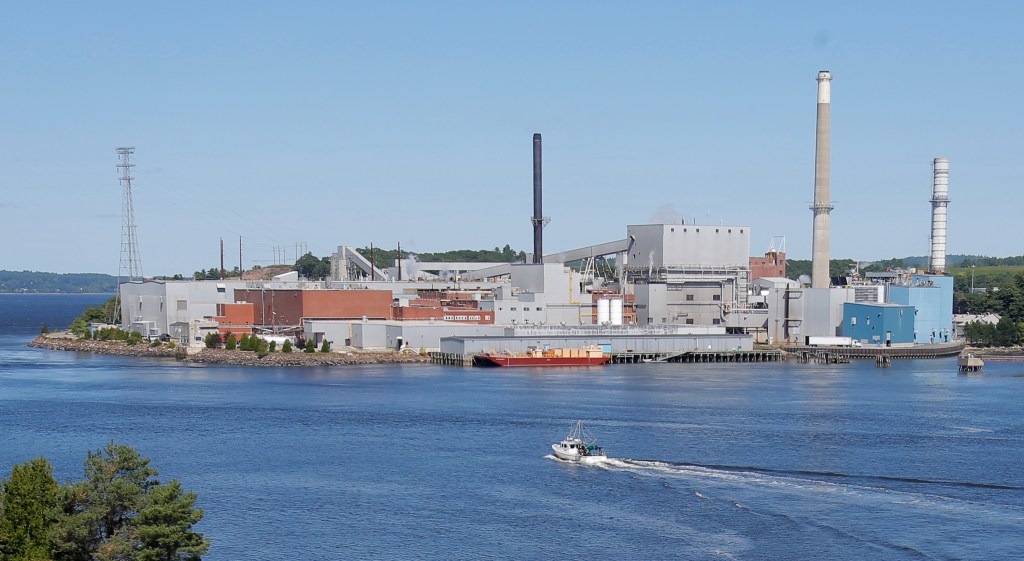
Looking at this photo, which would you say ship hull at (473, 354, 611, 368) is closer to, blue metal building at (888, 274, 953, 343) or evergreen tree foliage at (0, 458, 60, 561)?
blue metal building at (888, 274, 953, 343)

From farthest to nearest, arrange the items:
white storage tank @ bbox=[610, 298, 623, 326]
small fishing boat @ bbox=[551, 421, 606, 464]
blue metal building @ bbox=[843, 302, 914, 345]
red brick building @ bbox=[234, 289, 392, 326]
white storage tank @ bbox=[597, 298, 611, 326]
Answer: white storage tank @ bbox=[610, 298, 623, 326], white storage tank @ bbox=[597, 298, 611, 326], blue metal building @ bbox=[843, 302, 914, 345], red brick building @ bbox=[234, 289, 392, 326], small fishing boat @ bbox=[551, 421, 606, 464]

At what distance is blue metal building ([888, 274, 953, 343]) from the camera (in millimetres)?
54062

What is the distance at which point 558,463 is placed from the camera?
22766 mm

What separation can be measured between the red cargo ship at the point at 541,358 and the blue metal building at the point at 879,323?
13.7 m

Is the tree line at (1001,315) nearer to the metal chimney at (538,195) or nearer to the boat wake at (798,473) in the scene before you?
the metal chimney at (538,195)

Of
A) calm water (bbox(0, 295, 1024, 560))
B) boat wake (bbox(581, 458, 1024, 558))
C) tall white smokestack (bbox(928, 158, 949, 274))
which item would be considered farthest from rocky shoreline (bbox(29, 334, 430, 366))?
tall white smokestack (bbox(928, 158, 949, 274))

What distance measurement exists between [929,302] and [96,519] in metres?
48.1

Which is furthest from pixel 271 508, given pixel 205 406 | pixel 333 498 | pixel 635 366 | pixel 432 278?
pixel 432 278

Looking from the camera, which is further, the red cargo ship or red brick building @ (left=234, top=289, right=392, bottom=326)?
red brick building @ (left=234, top=289, right=392, bottom=326)

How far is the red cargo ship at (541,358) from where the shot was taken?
4516cm

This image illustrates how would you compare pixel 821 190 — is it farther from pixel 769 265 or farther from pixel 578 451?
pixel 578 451

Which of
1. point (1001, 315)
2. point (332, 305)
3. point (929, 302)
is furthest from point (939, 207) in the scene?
point (332, 305)

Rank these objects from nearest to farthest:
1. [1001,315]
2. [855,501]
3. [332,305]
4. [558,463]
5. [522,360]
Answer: [855,501] → [558,463] → [522,360] → [332,305] → [1001,315]

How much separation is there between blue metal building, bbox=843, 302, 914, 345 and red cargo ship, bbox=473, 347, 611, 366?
1374 cm
